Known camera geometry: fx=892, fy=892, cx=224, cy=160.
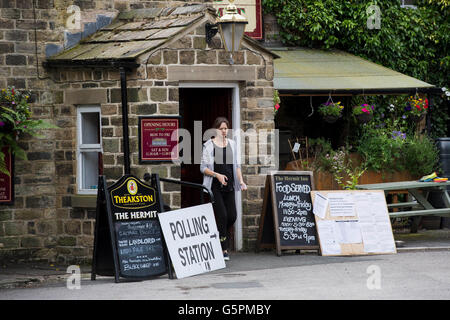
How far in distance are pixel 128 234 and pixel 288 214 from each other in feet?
9.47

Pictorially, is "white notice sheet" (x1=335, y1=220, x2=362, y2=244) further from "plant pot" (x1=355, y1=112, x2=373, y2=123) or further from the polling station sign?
"plant pot" (x1=355, y1=112, x2=373, y2=123)

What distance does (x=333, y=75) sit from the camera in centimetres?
1570

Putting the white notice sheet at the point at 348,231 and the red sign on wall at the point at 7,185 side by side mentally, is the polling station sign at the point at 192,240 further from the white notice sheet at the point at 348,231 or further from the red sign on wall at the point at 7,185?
the red sign on wall at the point at 7,185

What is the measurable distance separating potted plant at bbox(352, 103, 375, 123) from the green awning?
1.66 feet

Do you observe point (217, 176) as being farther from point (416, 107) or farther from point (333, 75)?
point (416, 107)

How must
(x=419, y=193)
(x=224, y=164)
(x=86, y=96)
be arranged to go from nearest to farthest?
(x=224, y=164) → (x=86, y=96) → (x=419, y=193)

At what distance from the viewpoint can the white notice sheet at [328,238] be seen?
40.2ft

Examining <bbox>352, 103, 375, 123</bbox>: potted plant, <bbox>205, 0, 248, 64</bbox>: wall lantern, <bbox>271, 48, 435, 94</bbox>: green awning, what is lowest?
<bbox>352, 103, 375, 123</bbox>: potted plant

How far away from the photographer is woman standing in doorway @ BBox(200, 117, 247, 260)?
1173cm

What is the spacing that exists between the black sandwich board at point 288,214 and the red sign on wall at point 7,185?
11.9ft

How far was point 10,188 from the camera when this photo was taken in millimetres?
12859

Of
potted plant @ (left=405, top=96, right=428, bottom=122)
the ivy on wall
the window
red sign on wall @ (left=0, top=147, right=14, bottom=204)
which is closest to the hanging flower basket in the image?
potted plant @ (left=405, top=96, right=428, bottom=122)

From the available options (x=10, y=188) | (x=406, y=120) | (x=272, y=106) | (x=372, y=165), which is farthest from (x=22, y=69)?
(x=406, y=120)

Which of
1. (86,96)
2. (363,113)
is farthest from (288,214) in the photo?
(363,113)
